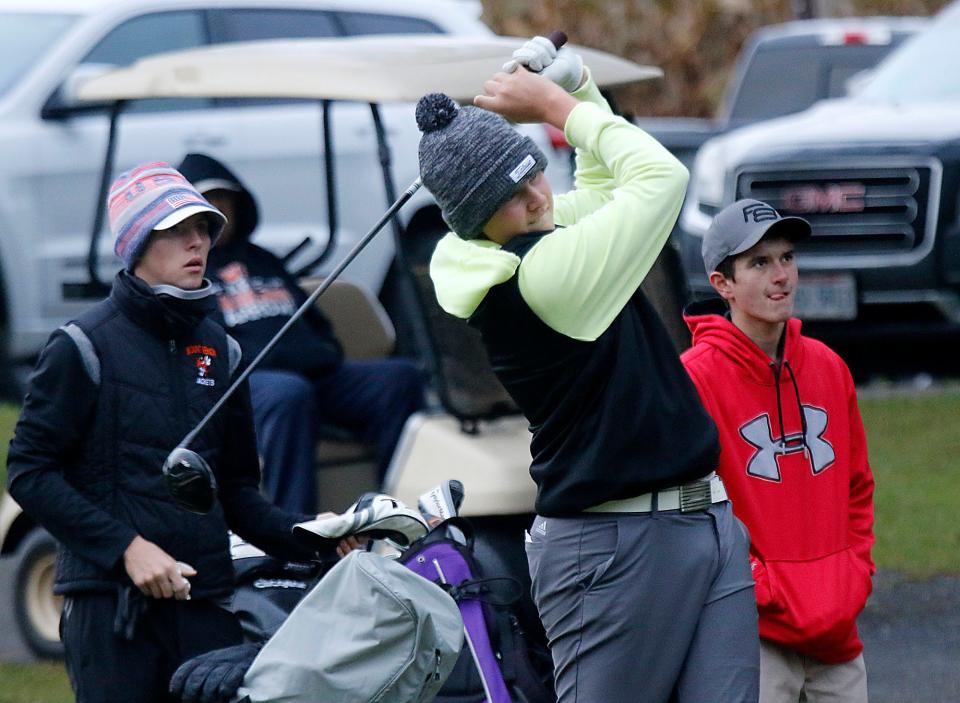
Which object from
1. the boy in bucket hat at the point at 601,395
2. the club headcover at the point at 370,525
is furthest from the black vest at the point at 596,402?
the club headcover at the point at 370,525

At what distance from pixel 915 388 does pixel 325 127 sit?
415 centimetres

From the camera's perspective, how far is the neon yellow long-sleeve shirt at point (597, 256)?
3.54 metres

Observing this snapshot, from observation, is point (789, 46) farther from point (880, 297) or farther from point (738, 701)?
point (738, 701)

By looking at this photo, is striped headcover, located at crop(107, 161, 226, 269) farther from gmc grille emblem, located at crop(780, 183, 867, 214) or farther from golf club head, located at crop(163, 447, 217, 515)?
gmc grille emblem, located at crop(780, 183, 867, 214)

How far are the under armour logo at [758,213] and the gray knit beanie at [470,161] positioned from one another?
2.44ft

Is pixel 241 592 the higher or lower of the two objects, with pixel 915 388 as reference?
higher

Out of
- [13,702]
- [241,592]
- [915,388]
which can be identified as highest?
[241,592]

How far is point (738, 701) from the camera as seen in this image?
362cm

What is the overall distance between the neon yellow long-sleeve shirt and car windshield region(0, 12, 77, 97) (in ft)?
20.1

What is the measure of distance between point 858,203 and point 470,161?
21.6 ft

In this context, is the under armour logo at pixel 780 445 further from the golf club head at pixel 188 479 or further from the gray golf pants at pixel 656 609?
the golf club head at pixel 188 479

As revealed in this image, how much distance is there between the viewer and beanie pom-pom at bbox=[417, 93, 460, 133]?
3676mm

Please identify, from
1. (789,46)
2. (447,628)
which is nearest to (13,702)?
(447,628)

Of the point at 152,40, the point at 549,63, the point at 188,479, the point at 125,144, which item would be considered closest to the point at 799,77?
the point at 152,40
